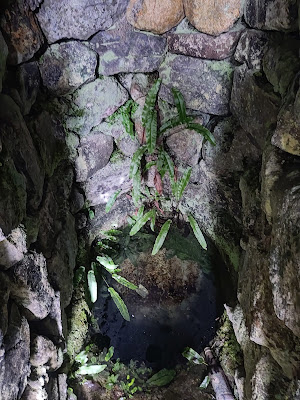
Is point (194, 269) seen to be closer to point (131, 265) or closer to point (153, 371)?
point (131, 265)

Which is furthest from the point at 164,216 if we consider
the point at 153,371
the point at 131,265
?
the point at 153,371

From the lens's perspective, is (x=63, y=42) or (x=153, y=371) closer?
(x=63, y=42)

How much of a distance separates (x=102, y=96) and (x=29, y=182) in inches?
40.9

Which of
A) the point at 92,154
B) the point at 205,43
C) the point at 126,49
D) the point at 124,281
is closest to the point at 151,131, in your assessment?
the point at 92,154

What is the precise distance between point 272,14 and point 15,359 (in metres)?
2.48

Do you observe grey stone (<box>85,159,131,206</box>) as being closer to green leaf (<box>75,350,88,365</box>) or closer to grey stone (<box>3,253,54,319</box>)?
grey stone (<box>3,253,54,319</box>)

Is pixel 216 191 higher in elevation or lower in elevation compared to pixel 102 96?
lower

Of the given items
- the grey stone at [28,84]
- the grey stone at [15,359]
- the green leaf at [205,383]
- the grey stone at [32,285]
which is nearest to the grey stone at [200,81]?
the grey stone at [28,84]

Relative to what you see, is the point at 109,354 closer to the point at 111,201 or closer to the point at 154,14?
the point at 111,201

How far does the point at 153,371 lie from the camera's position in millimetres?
3277

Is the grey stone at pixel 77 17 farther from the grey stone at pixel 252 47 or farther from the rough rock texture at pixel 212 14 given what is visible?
the grey stone at pixel 252 47

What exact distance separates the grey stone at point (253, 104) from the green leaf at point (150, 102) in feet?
2.06

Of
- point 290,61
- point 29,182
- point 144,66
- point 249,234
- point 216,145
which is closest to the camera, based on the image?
point 290,61

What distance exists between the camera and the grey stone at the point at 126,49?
2656mm
